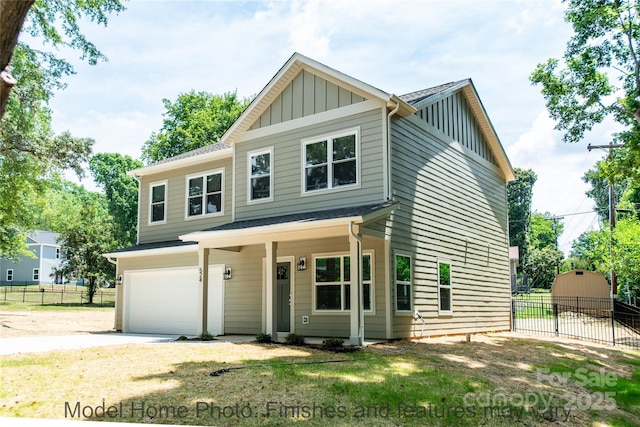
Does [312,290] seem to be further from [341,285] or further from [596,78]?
[596,78]

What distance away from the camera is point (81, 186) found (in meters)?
77.7

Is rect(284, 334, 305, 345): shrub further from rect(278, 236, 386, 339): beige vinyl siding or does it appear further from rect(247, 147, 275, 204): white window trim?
rect(247, 147, 275, 204): white window trim

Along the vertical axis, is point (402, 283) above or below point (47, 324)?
above

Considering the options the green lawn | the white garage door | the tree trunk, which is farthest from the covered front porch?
the tree trunk

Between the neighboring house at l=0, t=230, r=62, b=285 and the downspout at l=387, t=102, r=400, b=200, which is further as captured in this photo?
the neighboring house at l=0, t=230, r=62, b=285

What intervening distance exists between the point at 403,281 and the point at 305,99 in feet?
17.8

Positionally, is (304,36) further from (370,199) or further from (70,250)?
(70,250)

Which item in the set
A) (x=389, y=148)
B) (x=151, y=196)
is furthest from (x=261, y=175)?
Result: (x=151, y=196)

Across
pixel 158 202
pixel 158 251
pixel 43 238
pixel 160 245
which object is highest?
pixel 43 238

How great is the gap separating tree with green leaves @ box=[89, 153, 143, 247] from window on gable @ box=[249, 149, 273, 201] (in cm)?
2727

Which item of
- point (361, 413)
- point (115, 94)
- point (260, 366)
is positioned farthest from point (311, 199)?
point (115, 94)

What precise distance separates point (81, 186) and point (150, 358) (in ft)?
253

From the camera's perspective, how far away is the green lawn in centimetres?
586

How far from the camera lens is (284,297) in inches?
553
